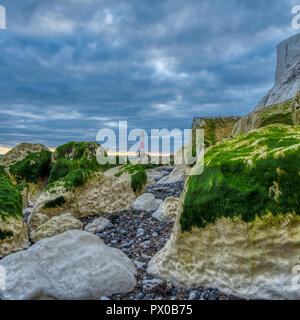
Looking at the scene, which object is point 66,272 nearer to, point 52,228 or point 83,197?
point 52,228

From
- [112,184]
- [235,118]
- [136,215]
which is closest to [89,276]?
[136,215]

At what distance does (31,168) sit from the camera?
56.3 ft

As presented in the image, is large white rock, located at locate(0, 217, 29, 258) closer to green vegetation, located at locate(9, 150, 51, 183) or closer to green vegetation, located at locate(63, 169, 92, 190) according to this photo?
green vegetation, located at locate(63, 169, 92, 190)

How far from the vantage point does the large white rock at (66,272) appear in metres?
3.35

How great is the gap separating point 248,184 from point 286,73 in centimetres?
4621

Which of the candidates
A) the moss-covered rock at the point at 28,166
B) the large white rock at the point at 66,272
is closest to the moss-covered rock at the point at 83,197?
the large white rock at the point at 66,272

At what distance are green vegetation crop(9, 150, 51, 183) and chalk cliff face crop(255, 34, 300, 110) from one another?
31.1 metres

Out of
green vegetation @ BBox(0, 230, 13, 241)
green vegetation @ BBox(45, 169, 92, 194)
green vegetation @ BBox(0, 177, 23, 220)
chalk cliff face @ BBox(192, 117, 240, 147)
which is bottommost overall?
green vegetation @ BBox(0, 230, 13, 241)

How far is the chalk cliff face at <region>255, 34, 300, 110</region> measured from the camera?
1430 inches

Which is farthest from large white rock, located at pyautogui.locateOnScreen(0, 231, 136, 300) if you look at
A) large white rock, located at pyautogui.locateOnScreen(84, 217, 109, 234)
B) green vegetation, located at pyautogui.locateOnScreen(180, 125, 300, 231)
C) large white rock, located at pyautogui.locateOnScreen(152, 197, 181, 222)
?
large white rock, located at pyautogui.locateOnScreen(152, 197, 181, 222)

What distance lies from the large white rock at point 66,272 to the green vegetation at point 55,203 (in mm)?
A: 4059

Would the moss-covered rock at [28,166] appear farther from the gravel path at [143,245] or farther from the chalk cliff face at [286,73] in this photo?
the chalk cliff face at [286,73]

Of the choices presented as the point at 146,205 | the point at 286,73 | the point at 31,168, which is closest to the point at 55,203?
the point at 146,205
